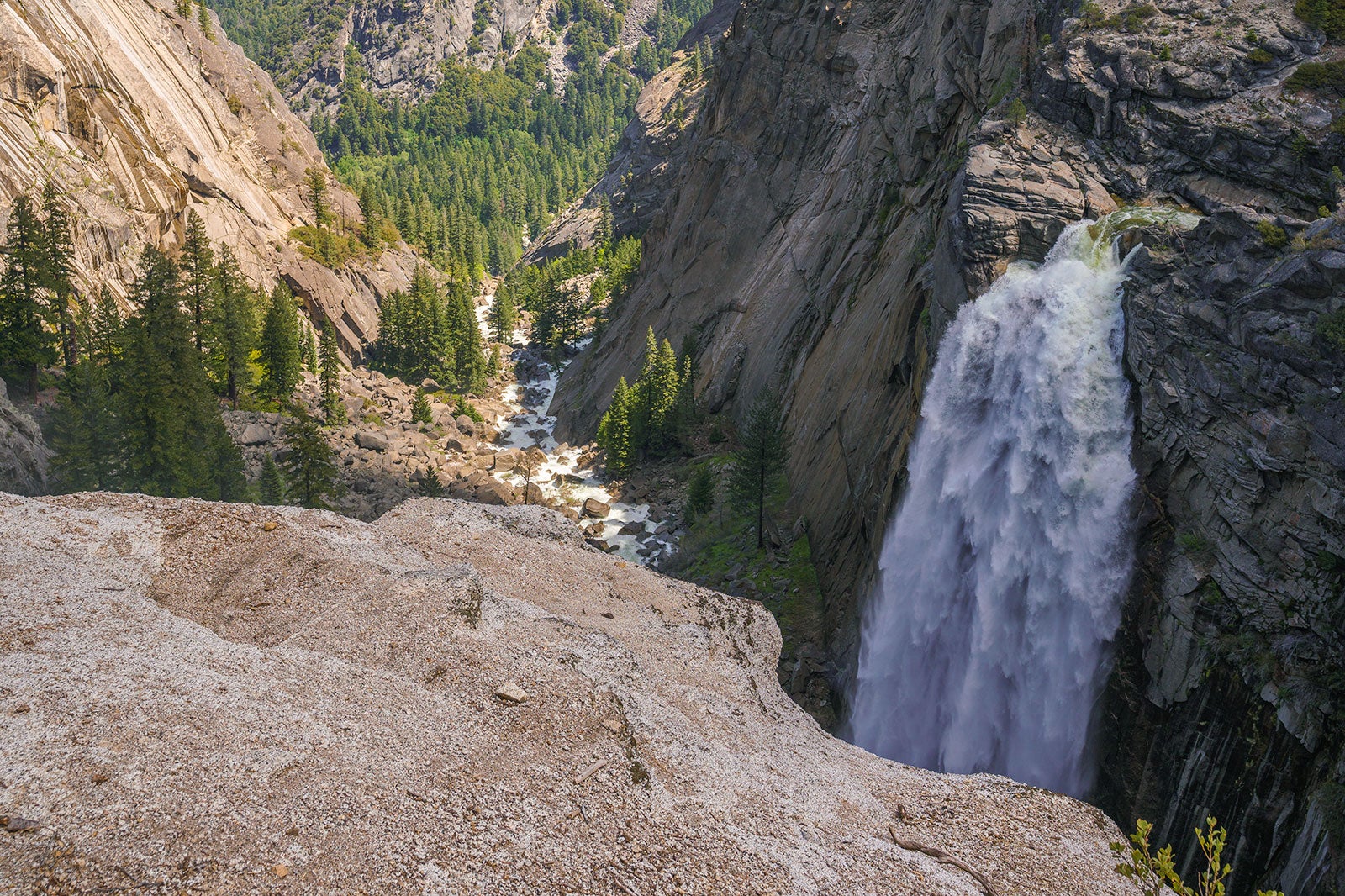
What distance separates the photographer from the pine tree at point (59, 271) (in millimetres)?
49406

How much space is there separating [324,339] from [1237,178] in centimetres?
6462

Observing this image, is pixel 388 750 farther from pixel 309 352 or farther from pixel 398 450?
pixel 309 352

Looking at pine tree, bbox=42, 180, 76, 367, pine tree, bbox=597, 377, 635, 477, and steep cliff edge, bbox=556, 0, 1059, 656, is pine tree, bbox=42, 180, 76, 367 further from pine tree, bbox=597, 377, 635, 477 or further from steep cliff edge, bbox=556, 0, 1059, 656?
steep cliff edge, bbox=556, 0, 1059, 656

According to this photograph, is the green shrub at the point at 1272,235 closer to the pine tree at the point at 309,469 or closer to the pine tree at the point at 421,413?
the pine tree at the point at 309,469

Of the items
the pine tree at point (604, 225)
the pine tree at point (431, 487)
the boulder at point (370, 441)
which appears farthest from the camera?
the pine tree at point (604, 225)

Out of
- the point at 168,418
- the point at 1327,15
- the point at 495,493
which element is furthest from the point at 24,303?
the point at 1327,15

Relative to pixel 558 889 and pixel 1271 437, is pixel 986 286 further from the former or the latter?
pixel 558 889

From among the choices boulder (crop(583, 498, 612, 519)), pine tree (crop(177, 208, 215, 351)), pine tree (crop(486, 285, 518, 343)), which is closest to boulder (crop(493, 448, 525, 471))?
boulder (crop(583, 498, 612, 519))

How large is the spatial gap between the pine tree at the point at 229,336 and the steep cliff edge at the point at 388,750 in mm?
39978

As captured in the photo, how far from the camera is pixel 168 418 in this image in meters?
41.8

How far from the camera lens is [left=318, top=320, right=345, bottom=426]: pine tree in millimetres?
64500

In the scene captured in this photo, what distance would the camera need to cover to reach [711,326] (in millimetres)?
70375

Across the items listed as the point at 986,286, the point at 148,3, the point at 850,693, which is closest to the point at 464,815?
the point at 850,693

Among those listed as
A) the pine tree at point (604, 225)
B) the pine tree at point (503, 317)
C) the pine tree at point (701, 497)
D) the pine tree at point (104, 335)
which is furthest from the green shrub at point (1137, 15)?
the pine tree at point (604, 225)
